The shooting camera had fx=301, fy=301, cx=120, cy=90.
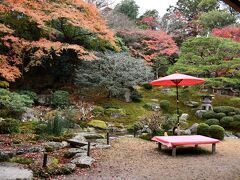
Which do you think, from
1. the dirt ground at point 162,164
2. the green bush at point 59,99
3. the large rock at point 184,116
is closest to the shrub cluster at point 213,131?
the dirt ground at point 162,164

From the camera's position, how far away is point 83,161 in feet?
19.0

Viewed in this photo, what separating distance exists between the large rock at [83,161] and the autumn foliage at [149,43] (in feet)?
41.6

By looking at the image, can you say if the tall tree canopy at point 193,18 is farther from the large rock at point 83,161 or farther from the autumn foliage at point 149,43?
the large rock at point 83,161

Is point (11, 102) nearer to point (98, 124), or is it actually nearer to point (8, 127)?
point (8, 127)

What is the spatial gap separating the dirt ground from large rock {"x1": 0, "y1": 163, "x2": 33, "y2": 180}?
0.72 m

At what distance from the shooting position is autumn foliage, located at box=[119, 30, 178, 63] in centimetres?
1834

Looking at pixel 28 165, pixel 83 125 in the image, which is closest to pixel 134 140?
pixel 83 125

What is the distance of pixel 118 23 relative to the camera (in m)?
19.5

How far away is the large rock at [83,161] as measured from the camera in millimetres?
5660

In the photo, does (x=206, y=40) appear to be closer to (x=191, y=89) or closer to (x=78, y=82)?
(x=191, y=89)

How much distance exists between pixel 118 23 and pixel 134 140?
39.4ft

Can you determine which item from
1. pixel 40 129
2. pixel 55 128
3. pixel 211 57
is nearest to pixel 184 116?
pixel 211 57

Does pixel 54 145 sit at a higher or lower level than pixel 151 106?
lower

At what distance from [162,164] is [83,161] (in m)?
1.62
